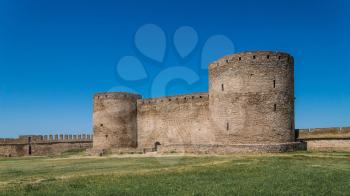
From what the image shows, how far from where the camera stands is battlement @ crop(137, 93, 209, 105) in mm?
26219

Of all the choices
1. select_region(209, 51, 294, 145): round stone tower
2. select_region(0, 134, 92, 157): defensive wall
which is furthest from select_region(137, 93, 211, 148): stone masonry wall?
select_region(0, 134, 92, 157): defensive wall

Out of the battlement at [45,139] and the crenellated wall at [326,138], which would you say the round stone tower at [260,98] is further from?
the battlement at [45,139]

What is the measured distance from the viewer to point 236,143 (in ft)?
71.2

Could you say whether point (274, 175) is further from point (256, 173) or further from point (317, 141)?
point (317, 141)

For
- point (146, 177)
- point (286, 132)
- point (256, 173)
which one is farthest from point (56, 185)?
point (286, 132)

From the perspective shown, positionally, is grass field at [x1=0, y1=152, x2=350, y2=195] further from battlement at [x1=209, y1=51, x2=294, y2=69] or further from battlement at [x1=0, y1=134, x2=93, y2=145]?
battlement at [x1=0, y1=134, x2=93, y2=145]

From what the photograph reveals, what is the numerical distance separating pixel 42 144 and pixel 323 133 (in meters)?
24.1

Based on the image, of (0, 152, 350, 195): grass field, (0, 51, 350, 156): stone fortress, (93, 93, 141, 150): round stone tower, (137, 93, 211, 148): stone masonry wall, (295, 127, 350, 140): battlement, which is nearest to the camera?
(0, 152, 350, 195): grass field

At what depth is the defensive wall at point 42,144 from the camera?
1233 inches

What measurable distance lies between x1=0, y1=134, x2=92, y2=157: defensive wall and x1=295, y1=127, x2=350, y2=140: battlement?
838 inches

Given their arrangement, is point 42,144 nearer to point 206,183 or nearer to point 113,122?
point 113,122

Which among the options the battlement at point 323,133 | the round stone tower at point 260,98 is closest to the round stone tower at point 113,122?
the round stone tower at point 260,98

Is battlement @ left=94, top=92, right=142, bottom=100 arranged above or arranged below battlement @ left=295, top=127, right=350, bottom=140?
above

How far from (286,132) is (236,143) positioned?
295cm
